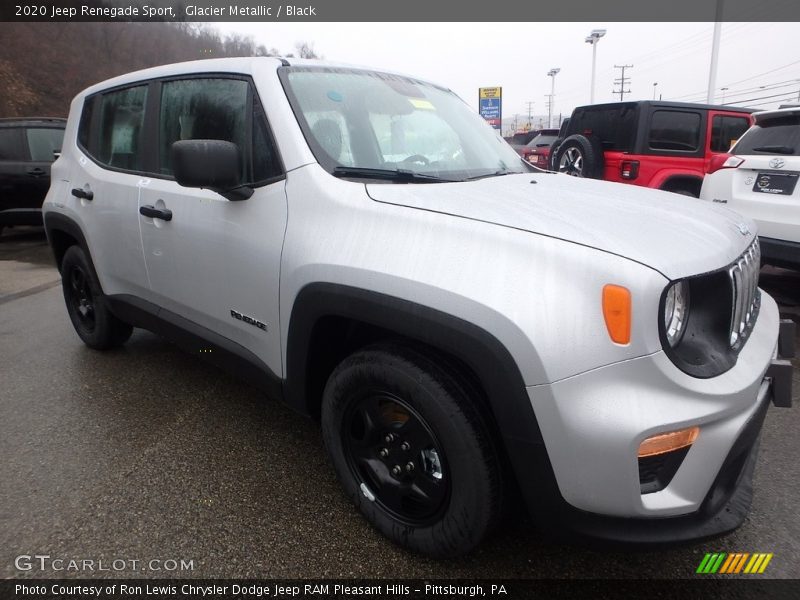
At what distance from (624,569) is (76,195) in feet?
11.7

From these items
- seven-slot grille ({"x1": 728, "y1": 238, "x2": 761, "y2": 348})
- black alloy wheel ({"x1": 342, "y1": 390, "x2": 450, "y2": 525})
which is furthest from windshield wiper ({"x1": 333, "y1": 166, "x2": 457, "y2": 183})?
seven-slot grille ({"x1": 728, "y1": 238, "x2": 761, "y2": 348})

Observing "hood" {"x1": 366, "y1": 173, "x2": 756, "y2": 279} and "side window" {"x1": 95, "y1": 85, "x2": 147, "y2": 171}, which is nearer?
"hood" {"x1": 366, "y1": 173, "x2": 756, "y2": 279}

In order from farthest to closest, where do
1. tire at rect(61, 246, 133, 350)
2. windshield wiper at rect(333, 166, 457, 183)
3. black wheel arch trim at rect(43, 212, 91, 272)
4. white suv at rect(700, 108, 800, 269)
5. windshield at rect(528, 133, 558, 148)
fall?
1. windshield at rect(528, 133, 558, 148)
2. white suv at rect(700, 108, 800, 269)
3. tire at rect(61, 246, 133, 350)
4. black wheel arch trim at rect(43, 212, 91, 272)
5. windshield wiper at rect(333, 166, 457, 183)

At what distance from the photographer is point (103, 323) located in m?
3.77

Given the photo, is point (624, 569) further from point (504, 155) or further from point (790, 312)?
point (790, 312)

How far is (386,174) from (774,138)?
4014 mm

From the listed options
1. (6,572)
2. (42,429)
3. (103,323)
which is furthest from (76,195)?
(6,572)

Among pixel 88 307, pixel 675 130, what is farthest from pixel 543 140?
pixel 88 307

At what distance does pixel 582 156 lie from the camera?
7703mm

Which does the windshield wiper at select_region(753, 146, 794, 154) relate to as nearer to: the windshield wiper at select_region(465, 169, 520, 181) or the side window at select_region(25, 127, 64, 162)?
the windshield wiper at select_region(465, 169, 520, 181)

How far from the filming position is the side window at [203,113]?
8.02ft

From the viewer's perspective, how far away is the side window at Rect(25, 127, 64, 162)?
8.18m

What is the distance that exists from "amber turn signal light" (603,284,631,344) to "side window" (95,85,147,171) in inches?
103

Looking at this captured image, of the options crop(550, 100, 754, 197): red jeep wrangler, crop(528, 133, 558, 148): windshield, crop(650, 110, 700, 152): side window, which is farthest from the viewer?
crop(528, 133, 558, 148): windshield
